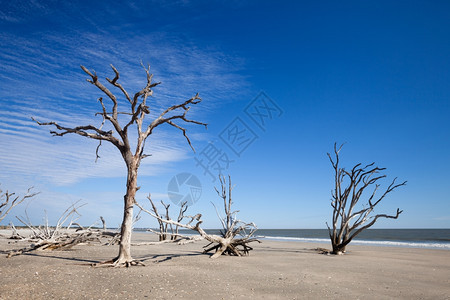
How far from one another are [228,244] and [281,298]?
6.80 m

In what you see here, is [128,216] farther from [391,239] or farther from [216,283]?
[391,239]

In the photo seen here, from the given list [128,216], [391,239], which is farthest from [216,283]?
[391,239]

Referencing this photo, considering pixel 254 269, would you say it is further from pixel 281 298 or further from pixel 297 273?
pixel 281 298

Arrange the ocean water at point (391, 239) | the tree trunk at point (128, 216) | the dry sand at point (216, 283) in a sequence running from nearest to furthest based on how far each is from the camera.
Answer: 1. the dry sand at point (216, 283)
2. the tree trunk at point (128, 216)
3. the ocean water at point (391, 239)

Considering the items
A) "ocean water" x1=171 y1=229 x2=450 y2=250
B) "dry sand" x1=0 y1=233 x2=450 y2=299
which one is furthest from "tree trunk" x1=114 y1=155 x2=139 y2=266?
"ocean water" x1=171 y1=229 x2=450 y2=250

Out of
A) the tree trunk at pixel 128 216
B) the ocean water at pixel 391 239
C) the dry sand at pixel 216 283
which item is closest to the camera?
the dry sand at pixel 216 283

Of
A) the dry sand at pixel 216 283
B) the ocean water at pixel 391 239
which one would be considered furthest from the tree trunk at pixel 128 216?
the ocean water at pixel 391 239

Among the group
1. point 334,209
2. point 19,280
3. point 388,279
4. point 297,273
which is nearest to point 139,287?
point 19,280

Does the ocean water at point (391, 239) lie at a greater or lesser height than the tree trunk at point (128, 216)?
lesser

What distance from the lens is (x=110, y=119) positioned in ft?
27.3

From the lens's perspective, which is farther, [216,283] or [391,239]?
[391,239]

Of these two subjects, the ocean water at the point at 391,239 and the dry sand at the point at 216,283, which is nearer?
the dry sand at the point at 216,283

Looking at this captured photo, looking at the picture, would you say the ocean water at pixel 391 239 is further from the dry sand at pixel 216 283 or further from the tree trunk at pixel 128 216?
the tree trunk at pixel 128 216

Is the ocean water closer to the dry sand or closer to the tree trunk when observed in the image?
the dry sand
